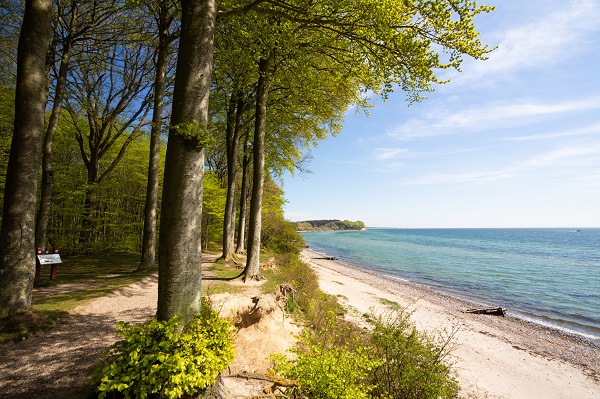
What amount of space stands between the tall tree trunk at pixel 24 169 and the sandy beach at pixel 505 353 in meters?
7.56

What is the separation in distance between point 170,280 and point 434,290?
22792 mm

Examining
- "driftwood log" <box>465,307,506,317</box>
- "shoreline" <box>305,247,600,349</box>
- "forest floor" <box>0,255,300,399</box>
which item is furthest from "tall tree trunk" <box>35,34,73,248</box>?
"shoreline" <box>305,247,600,349</box>

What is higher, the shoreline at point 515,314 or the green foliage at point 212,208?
the green foliage at point 212,208

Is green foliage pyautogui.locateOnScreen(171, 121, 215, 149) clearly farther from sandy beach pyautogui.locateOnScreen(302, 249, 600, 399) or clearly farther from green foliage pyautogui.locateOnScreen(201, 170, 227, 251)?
green foliage pyautogui.locateOnScreen(201, 170, 227, 251)

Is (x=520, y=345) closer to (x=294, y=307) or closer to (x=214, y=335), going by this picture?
(x=294, y=307)

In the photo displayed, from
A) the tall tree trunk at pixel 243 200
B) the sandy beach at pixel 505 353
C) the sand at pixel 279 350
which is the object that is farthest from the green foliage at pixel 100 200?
the sandy beach at pixel 505 353

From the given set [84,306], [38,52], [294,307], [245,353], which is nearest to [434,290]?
[294,307]

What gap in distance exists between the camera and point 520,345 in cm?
1189

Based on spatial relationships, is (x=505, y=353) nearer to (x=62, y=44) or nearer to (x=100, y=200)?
(x=100, y=200)

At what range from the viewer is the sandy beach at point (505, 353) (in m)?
8.55

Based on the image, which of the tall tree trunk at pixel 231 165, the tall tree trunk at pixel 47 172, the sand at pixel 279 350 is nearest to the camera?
the sand at pixel 279 350

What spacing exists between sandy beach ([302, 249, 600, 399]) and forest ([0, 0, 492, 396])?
506 cm

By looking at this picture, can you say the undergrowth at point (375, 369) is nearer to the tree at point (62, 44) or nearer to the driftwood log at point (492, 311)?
the tree at point (62, 44)

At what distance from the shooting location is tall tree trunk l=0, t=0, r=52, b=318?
5547 mm
